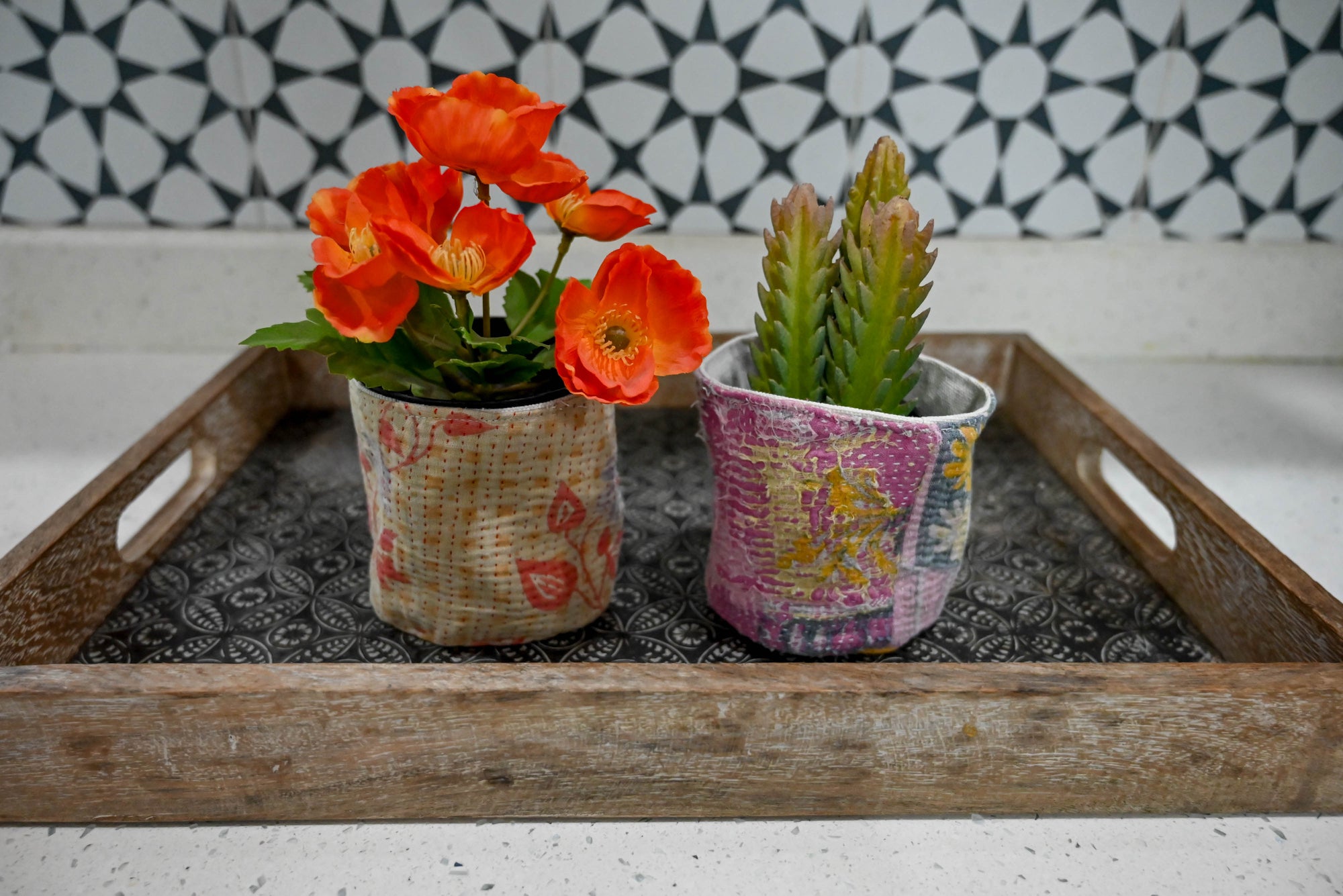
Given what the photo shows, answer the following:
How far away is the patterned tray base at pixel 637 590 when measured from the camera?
1.49 ft

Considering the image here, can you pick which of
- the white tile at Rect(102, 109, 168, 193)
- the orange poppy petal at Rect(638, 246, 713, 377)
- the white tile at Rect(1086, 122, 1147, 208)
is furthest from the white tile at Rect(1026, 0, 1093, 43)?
the white tile at Rect(102, 109, 168, 193)

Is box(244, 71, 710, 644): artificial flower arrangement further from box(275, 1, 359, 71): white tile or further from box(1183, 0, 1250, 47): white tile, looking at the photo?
box(1183, 0, 1250, 47): white tile

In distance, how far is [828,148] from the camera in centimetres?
84

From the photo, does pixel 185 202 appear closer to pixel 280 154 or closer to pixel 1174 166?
pixel 280 154

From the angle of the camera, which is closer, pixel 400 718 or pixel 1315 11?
pixel 400 718

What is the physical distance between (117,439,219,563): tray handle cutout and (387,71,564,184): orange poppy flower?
0.29m

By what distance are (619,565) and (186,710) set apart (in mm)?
247

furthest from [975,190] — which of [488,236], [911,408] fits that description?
[488,236]

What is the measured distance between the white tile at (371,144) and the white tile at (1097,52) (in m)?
0.58

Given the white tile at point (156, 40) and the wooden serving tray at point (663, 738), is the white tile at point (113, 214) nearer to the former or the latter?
the white tile at point (156, 40)

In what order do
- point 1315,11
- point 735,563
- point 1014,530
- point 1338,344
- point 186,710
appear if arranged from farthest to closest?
point 1338,344
point 1315,11
point 1014,530
point 735,563
point 186,710

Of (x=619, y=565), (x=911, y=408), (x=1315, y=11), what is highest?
(x=1315, y=11)

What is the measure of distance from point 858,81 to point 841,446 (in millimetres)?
536

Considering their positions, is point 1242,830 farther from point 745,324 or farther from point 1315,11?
point 1315,11
